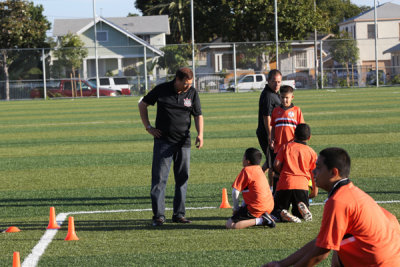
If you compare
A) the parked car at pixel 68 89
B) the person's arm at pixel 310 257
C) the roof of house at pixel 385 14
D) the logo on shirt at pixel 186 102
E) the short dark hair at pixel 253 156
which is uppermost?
the roof of house at pixel 385 14

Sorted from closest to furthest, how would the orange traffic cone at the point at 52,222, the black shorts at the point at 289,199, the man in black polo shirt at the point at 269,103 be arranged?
the orange traffic cone at the point at 52,222
the black shorts at the point at 289,199
the man in black polo shirt at the point at 269,103

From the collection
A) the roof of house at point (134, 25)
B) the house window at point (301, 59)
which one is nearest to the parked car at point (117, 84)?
the house window at point (301, 59)

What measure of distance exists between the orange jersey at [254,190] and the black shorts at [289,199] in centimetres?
34

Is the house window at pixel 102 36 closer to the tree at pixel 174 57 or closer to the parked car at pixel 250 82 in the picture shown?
the tree at pixel 174 57

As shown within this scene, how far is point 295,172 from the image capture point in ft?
26.2

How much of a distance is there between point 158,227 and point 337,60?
41.4m

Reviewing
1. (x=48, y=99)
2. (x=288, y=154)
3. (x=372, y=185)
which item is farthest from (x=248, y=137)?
(x=48, y=99)

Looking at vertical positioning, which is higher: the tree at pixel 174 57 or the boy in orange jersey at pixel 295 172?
the tree at pixel 174 57

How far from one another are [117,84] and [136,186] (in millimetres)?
36762

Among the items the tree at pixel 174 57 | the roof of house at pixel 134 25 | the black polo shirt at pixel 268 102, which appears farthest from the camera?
the roof of house at pixel 134 25

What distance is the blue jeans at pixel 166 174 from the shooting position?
8.02 metres

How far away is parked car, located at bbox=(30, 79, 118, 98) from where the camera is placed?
44938mm

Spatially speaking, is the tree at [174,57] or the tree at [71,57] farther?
the tree at [174,57]

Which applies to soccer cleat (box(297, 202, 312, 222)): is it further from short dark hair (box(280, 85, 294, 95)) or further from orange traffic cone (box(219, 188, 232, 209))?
short dark hair (box(280, 85, 294, 95))
